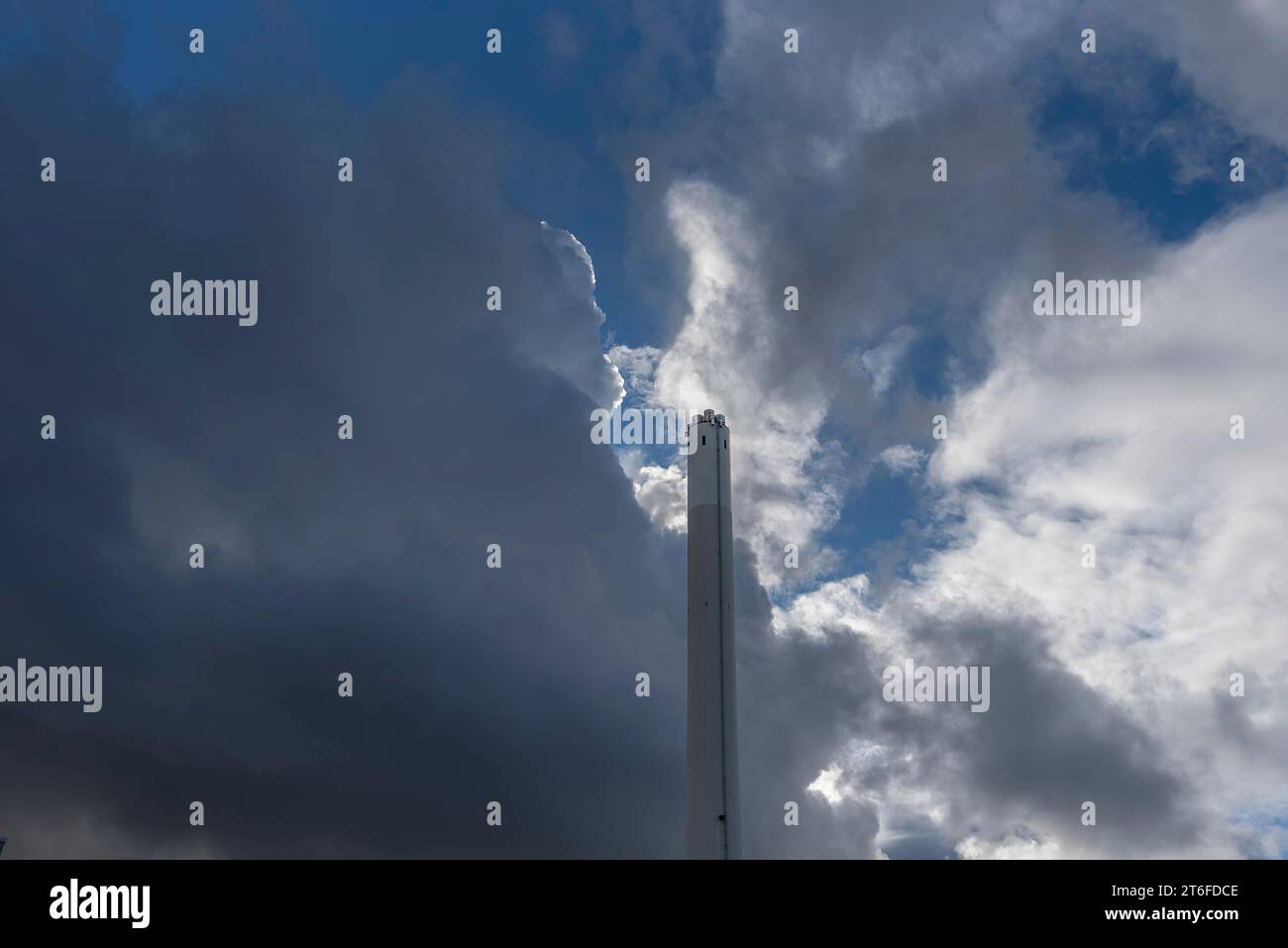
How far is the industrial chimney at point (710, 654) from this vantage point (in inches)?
3270

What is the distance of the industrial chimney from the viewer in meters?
83.1

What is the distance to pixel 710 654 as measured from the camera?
87688 mm
